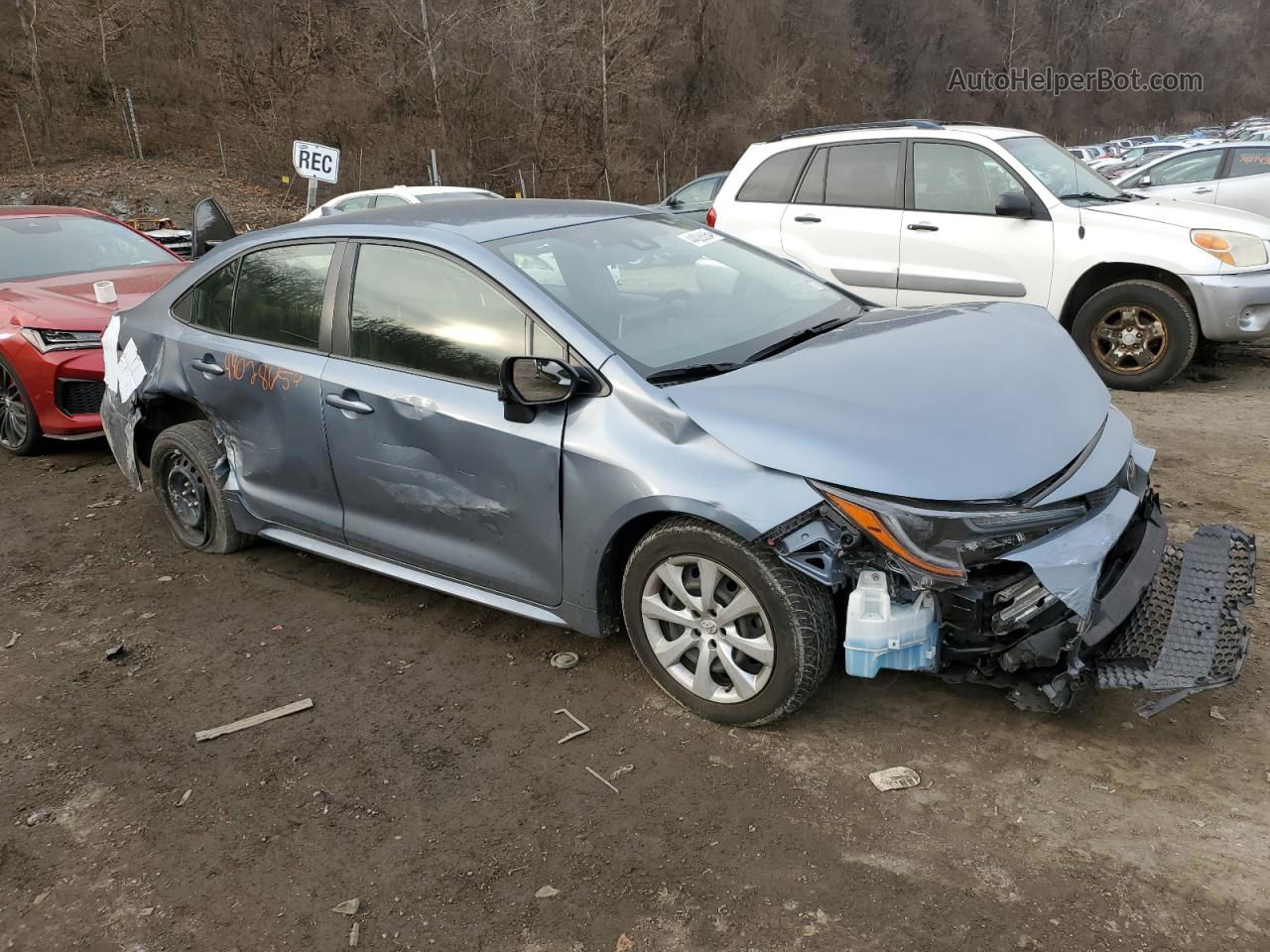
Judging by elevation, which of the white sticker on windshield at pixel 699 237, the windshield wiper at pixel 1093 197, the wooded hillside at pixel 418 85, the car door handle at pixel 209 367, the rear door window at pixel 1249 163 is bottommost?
the car door handle at pixel 209 367

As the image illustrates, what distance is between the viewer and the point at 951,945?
227cm

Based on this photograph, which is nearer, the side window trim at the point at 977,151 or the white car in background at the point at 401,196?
the side window trim at the point at 977,151

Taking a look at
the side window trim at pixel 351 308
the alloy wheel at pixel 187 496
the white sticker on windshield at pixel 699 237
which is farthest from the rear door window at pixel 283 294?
the white sticker on windshield at pixel 699 237

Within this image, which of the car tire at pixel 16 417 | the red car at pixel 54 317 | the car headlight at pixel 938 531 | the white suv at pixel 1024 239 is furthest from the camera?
the white suv at pixel 1024 239

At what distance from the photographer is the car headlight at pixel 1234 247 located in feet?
21.0

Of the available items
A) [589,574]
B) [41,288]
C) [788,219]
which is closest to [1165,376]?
[788,219]

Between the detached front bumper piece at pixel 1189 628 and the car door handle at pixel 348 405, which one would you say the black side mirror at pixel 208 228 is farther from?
the detached front bumper piece at pixel 1189 628

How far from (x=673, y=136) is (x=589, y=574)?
41523 mm

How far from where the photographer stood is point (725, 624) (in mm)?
2998

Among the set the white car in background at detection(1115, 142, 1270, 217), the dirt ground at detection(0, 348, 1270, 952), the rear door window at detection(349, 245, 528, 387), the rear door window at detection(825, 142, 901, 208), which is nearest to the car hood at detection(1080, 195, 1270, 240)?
the rear door window at detection(825, 142, 901, 208)

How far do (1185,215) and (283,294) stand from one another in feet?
19.5

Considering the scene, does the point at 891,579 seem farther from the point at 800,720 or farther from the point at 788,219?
the point at 788,219

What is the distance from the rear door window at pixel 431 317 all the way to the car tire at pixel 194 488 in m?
1.24

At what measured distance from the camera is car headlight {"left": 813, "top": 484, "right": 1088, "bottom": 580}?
8.81ft
